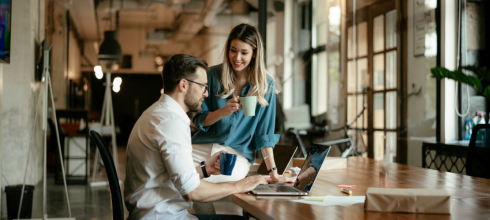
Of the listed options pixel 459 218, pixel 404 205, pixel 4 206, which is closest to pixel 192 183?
pixel 404 205

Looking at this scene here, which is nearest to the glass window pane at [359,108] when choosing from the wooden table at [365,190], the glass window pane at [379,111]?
the glass window pane at [379,111]

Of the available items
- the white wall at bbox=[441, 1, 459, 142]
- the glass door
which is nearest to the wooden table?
the white wall at bbox=[441, 1, 459, 142]

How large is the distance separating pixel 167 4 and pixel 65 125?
140 inches

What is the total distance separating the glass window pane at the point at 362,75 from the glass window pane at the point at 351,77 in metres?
0.11

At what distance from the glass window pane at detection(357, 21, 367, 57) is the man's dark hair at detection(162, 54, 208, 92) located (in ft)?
12.6

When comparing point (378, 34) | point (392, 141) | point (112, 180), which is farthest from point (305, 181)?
point (378, 34)

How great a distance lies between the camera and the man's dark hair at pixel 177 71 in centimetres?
156

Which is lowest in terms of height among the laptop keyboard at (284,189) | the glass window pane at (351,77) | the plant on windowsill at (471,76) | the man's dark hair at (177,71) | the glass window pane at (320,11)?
the laptop keyboard at (284,189)

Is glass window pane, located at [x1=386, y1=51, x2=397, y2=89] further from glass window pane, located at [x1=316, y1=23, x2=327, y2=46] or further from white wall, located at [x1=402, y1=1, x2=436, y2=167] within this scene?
glass window pane, located at [x1=316, y1=23, x2=327, y2=46]

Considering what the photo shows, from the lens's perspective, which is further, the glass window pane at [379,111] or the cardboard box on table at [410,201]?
the glass window pane at [379,111]

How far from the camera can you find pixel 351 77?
543 cm

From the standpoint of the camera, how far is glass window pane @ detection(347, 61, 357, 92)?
17.5ft

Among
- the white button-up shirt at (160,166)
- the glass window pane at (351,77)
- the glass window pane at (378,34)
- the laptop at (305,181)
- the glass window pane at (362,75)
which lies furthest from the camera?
the glass window pane at (351,77)

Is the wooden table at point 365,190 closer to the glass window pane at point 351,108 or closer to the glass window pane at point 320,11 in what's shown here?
the glass window pane at point 351,108
